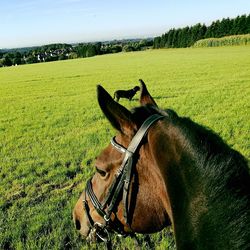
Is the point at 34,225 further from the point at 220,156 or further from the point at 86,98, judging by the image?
the point at 86,98

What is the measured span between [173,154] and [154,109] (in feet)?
1.43

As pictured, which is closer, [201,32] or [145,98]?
[145,98]

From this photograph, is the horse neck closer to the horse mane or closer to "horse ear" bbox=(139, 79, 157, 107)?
the horse mane

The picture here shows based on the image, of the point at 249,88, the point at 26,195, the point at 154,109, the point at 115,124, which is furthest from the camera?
the point at 249,88

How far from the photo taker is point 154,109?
2.15 m

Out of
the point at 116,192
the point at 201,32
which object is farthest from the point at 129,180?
the point at 201,32

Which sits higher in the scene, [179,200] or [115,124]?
[115,124]

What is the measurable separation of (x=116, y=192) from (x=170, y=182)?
0.45 metres

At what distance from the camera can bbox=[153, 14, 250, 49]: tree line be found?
3410 inches

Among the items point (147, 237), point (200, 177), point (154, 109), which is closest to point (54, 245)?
point (147, 237)

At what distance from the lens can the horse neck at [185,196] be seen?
1586mm

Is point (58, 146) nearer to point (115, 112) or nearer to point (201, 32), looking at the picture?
point (115, 112)

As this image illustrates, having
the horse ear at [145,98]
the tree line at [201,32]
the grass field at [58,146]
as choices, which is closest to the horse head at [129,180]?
the horse ear at [145,98]

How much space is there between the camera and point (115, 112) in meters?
1.89
